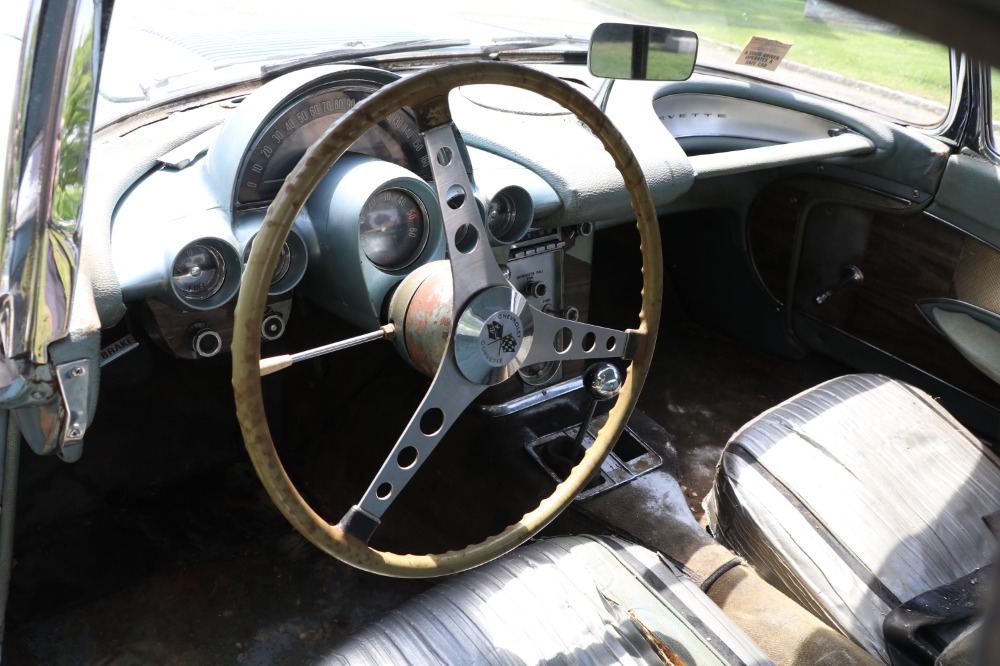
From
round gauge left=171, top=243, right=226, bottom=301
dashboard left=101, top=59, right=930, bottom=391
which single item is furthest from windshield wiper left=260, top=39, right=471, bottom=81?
round gauge left=171, top=243, right=226, bottom=301

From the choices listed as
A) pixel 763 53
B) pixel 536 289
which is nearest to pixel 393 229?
pixel 536 289

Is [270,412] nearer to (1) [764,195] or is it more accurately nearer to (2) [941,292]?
(1) [764,195]

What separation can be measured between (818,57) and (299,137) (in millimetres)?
1534

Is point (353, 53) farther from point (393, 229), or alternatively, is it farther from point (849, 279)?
point (849, 279)

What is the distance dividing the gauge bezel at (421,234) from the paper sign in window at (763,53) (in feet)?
4.28

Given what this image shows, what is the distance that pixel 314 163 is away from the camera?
43.3 inches

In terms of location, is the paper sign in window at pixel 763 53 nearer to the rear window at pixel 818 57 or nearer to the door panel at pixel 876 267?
the rear window at pixel 818 57

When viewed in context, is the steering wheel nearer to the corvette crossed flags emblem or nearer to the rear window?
the corvette crossed flags emblem

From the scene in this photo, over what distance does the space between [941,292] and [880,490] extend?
93 cm

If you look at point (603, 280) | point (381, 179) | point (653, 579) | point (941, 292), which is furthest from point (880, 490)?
point (603, 280)

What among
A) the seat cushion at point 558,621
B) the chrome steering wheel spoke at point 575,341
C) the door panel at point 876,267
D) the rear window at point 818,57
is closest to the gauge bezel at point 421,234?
the chrome steering wheel spoke at point 575,341

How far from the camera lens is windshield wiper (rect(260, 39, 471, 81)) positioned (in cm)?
213

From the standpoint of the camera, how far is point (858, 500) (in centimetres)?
168

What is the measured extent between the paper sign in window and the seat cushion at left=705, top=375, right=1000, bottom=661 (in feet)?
3.32
